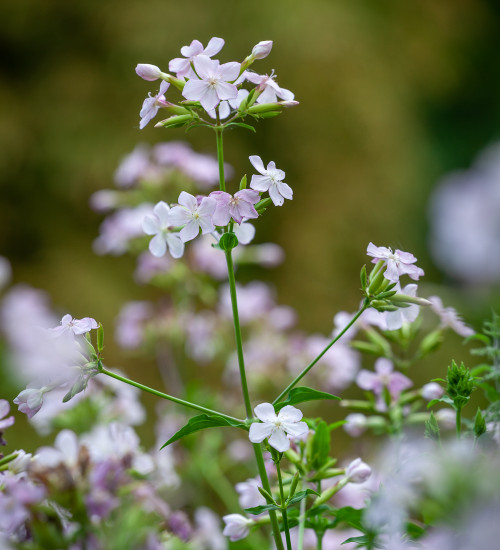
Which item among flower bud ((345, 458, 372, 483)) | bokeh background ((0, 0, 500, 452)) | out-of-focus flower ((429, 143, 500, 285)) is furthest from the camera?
bokeh background ((0, 0, 500, 452))

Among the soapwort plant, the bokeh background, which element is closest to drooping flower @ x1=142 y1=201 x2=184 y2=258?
the soapwort plant

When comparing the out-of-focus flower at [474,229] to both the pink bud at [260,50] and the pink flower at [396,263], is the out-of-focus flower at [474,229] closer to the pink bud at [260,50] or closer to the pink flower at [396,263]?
the pink flower at [396,263]

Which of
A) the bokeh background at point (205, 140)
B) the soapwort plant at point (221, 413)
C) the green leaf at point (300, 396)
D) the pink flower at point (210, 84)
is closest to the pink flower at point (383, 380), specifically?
the soapwort plant at point (221, 413)

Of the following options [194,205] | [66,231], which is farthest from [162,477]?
[66,231]

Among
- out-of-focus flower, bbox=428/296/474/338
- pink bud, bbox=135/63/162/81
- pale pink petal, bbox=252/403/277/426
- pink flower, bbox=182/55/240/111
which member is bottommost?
pale pink petal, bbox=252/403/277/426

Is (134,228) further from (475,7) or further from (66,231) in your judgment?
(475,7)

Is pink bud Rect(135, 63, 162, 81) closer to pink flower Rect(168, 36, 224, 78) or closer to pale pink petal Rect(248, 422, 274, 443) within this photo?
pink flower Rect(168, 36, 224, 78)
